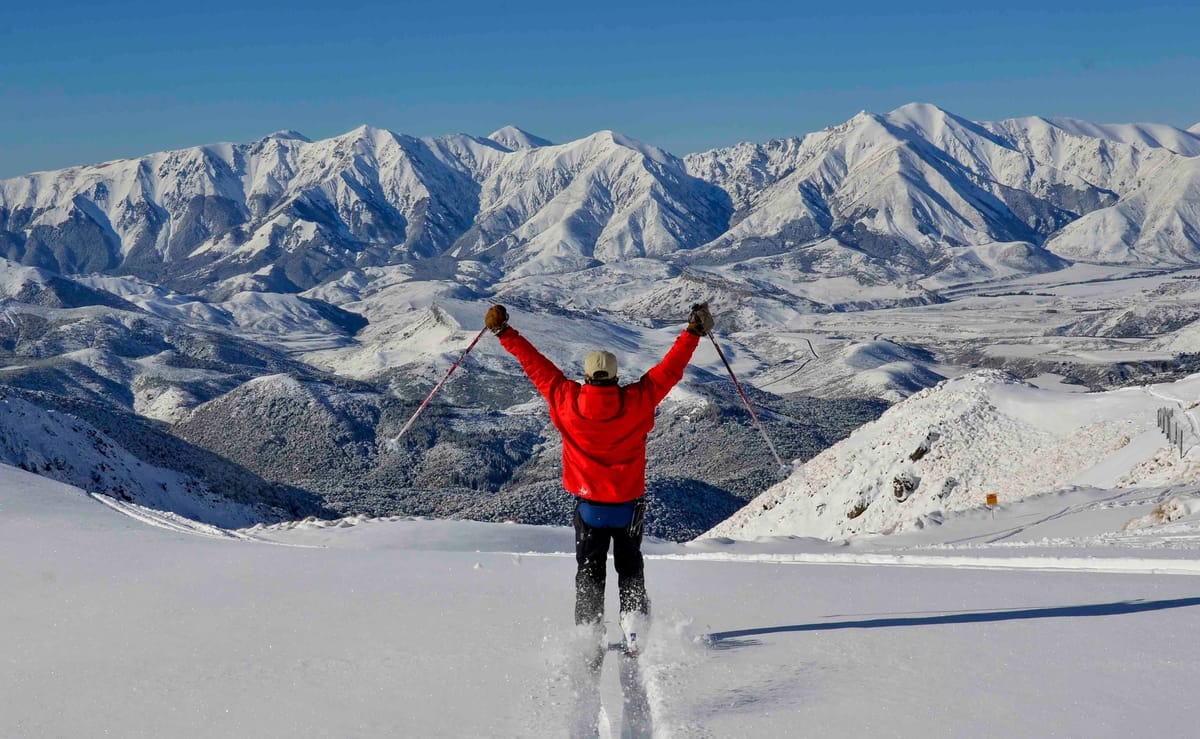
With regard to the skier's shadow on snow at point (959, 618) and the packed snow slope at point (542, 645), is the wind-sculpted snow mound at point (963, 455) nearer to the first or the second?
the packed snow slope at point (542, 645)

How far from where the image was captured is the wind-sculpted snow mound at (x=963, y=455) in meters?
33.5

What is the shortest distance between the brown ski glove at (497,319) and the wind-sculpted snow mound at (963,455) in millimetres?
26352

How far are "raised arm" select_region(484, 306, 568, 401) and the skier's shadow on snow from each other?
2227 millimetres

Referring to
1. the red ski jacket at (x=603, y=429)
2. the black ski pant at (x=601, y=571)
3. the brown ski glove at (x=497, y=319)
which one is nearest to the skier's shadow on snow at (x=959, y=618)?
the black ski pant at (x=601, y=571)

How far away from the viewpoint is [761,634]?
7.25 meters

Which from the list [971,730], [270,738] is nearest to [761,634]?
[971,730]

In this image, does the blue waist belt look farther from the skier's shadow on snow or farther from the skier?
the skier's shadow on snow

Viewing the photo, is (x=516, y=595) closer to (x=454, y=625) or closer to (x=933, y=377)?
(x=454, y=625)

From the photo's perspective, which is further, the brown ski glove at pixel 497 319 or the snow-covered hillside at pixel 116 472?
the snow-covered hillside at pixel 116 472

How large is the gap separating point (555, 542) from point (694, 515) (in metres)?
43.8

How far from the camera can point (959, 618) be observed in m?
7.59

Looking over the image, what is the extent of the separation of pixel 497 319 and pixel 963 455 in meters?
32.0

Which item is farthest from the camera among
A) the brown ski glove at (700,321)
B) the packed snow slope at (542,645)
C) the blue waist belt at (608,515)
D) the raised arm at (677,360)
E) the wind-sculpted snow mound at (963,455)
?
the wind-sculpted snow mound at (963,455)

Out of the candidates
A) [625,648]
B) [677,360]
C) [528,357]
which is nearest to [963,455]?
[677,360]
